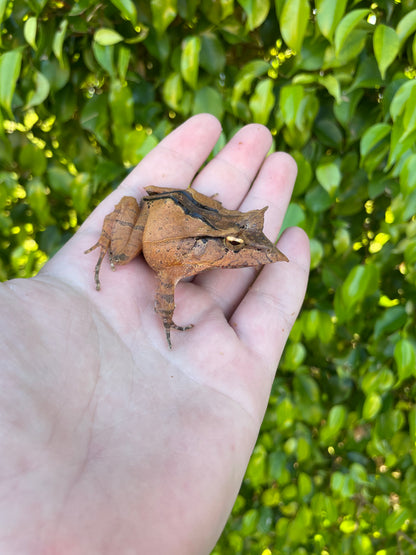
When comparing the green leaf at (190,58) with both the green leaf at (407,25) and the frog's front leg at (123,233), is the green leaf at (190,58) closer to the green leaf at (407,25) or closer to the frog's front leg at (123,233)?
the frog's front leg at (123,233)

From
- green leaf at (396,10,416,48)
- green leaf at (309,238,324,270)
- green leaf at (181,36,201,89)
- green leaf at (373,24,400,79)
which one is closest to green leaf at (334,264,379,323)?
green leaf at (309,238,324,270)

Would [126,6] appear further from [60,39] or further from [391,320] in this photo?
[391,320]

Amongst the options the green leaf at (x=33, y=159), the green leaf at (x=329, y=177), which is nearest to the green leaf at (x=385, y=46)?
the green leaf at (x=329, y=177)

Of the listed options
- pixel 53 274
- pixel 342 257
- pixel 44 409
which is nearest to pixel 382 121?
pixel 342 257

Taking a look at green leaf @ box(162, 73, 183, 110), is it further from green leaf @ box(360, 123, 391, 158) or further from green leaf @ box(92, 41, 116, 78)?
green leaf @ box(360, 123, 391, 158)

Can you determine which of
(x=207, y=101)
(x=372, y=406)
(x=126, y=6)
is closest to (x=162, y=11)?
(x=126, y=6)

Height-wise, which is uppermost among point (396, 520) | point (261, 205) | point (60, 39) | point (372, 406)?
point (60, 39)
